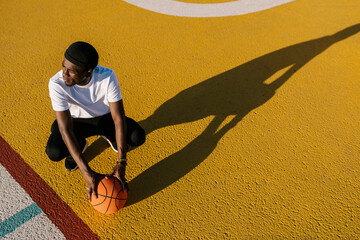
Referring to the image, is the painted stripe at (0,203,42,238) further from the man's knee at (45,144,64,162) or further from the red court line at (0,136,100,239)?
the man's knee at (45,144,64,162)

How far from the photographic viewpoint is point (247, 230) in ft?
Answer: 11.7

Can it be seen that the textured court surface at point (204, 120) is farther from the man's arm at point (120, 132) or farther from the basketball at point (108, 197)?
the man's arm at point (120, 132)

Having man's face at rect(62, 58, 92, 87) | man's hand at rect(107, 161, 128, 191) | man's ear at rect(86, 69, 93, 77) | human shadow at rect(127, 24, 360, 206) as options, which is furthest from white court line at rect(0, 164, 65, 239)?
man's ear at rect(86, 69, 93, 77)

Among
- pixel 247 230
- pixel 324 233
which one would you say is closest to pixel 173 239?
pixel 247 230

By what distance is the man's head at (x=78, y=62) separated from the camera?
10.7 ft

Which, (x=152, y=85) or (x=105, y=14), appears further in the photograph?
(x=105, y=14)

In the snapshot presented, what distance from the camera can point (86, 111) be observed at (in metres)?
4.02

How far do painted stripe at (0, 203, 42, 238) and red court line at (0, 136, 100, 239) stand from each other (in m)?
0.07

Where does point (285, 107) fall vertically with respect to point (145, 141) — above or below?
below

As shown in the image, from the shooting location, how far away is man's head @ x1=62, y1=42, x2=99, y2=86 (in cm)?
328

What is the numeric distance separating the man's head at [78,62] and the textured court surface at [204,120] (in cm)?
130

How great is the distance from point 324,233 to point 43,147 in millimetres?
3662

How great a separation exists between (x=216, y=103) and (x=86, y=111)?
2063mm

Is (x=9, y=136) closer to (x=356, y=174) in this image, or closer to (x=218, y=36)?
(x=218, y=36)
